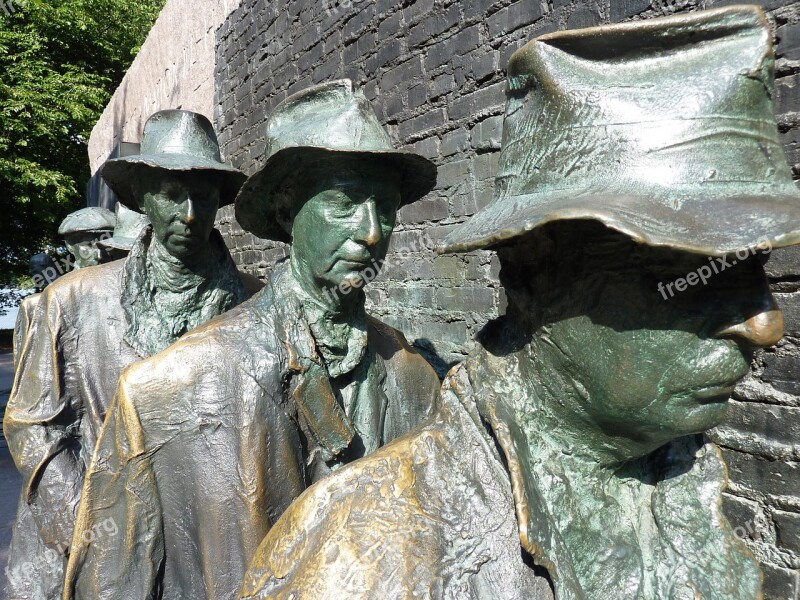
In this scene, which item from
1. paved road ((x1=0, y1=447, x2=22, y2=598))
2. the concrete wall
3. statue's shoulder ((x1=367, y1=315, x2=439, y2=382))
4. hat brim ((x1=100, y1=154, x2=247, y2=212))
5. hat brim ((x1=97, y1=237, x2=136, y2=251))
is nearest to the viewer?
statue's shoulder ((x1=367, y1=315, x2=439, y2=382))

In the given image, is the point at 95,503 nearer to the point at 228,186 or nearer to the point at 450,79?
the point at 228,186

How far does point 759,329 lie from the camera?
0.90 m

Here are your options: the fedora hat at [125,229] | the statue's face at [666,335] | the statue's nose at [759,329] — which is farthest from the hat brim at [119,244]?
the statue's nose at [759,329]

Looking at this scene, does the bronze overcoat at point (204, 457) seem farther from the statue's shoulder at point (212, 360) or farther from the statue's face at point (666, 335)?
the statue's face at point (666, 335)

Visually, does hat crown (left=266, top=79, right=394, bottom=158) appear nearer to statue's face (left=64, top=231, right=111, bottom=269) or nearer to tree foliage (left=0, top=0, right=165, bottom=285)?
statue's face (left=64, top=231, right=111, bottom=269)

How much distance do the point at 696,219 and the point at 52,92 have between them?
16364mm

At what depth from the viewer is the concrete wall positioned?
316 inches

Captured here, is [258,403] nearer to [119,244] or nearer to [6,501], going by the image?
[119,244]

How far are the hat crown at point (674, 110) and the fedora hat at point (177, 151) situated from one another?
6.50 feet

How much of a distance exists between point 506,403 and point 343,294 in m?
0.87

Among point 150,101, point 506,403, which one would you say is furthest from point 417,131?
point 150,101

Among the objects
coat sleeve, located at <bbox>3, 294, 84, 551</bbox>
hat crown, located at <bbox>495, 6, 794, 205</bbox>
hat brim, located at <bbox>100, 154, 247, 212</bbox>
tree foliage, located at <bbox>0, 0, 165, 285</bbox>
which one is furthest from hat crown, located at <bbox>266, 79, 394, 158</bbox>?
tree foliage, located at <bbox>0, 0, 165, 285</bbox>

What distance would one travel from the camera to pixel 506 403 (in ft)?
3.55

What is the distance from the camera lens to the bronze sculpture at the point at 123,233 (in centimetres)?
419
